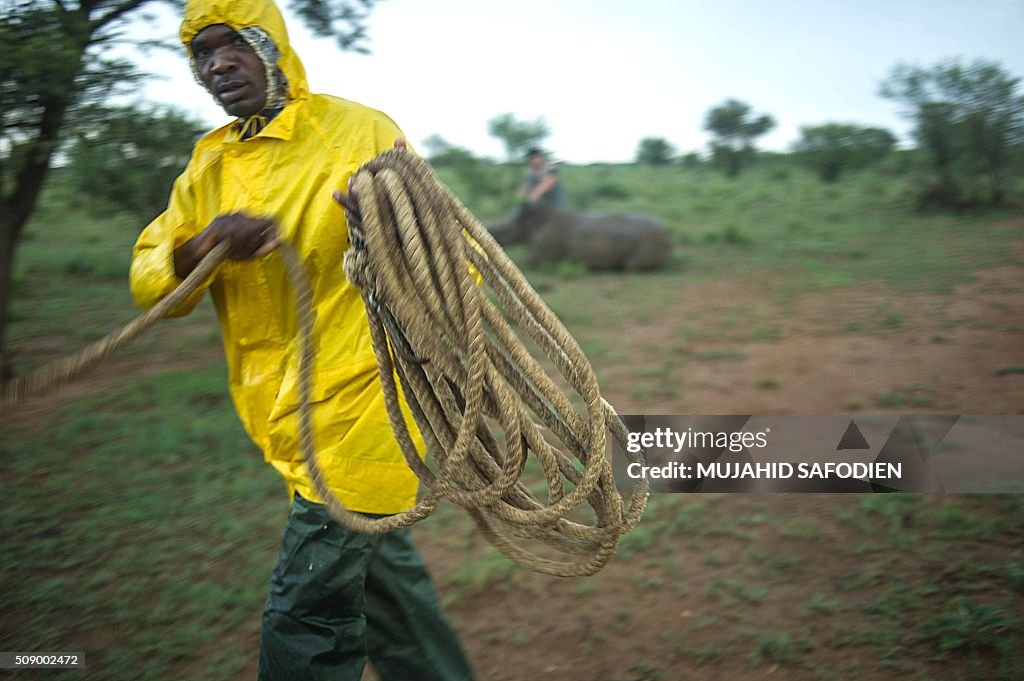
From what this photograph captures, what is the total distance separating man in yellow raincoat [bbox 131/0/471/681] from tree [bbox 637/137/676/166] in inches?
713

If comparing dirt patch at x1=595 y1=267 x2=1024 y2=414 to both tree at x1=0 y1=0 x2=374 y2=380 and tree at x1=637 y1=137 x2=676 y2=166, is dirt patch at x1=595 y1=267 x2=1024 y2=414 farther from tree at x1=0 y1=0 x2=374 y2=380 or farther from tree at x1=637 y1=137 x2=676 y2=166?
tree at x1=637 y1=137 x2=676 y2=166

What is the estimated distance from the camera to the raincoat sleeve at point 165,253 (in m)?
1.86

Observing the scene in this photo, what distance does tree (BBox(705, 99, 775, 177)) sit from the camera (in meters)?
16.3

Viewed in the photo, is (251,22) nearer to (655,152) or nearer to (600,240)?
(600,240)

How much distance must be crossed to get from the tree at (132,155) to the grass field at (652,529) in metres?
1.17

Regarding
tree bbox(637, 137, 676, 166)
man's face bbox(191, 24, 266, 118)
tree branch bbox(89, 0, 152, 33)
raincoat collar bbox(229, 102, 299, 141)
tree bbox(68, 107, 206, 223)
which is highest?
tree branch bbox(89, 0, 152, 33)

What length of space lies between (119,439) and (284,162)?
3089 mm

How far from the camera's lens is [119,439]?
4.51 meters

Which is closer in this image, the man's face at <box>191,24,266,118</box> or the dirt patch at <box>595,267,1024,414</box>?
the man's face at <box>191,24,266,118</box>

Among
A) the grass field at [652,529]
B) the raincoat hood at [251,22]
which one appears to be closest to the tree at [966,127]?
the grass field at [652,529]

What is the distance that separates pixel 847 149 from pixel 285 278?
42.4ft

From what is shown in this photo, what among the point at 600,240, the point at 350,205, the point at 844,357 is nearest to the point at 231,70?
the point at 350,205

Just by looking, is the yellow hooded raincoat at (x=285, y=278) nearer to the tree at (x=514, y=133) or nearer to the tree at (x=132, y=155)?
the tree at (x=132, y=155)

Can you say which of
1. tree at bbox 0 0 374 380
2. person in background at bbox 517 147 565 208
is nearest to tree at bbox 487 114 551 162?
person in background at bbox 517 147 565 208
